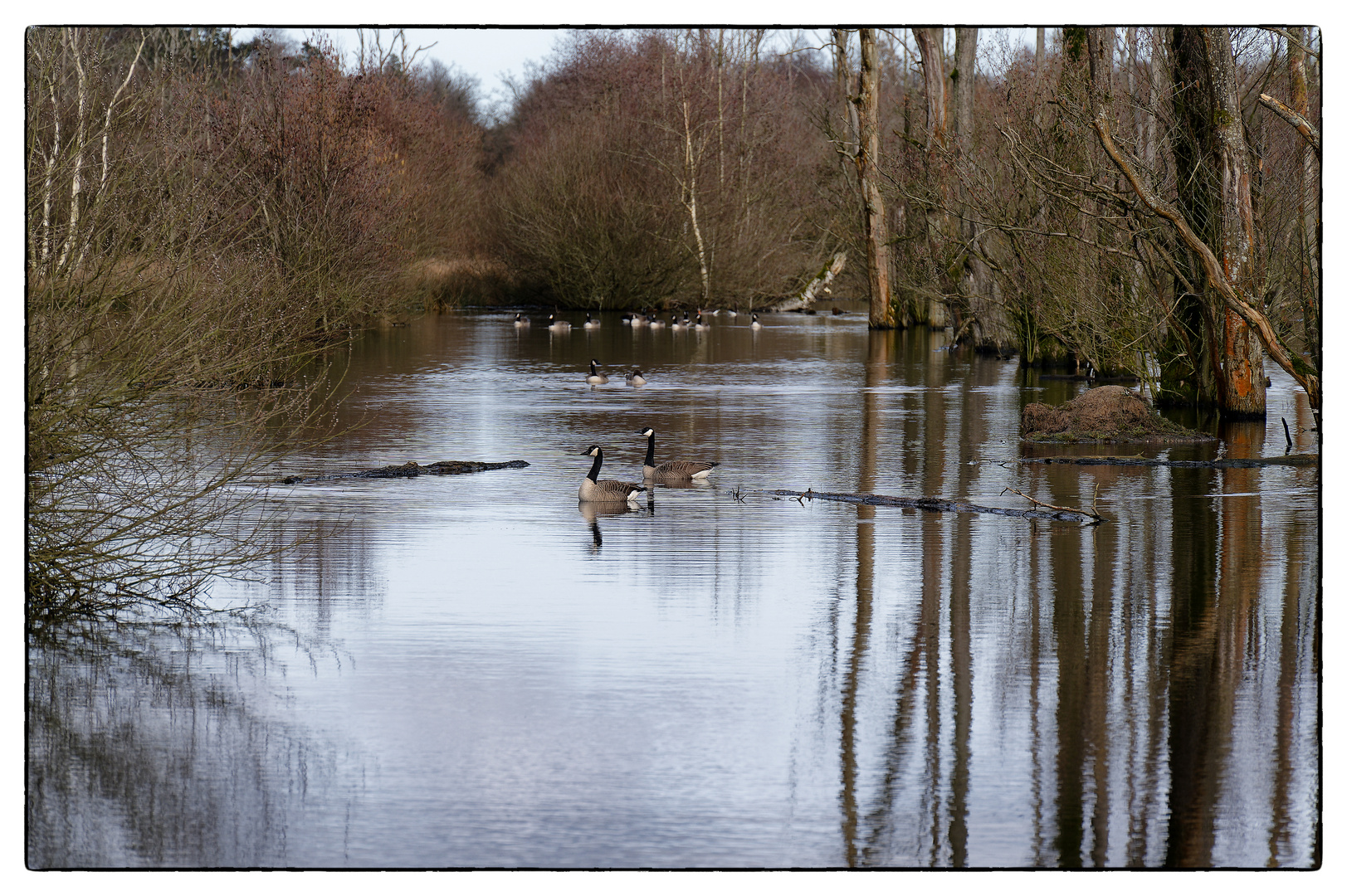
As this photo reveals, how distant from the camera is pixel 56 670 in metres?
8.08

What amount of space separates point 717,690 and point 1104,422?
38.1 feet

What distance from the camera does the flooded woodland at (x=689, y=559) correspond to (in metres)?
6.18

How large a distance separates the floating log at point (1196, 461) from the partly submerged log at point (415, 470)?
498 centimetres

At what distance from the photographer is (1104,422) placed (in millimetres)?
18531

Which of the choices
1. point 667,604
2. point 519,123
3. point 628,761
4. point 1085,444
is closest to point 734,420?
point 1085,444

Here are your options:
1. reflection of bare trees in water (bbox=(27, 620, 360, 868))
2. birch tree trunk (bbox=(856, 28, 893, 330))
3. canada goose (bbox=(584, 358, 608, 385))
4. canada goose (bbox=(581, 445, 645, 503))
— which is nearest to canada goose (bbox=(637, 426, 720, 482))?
canada goose (bbox=(581, 445, 645, 503))

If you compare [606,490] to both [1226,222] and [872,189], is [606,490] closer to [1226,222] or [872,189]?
[1226,222]

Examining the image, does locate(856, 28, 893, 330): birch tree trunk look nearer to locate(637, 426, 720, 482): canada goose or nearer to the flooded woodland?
the flooded woodland

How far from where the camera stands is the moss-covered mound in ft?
59.7

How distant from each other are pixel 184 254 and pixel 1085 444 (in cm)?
1149

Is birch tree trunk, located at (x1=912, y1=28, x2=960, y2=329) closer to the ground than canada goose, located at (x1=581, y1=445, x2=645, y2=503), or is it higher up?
higher up

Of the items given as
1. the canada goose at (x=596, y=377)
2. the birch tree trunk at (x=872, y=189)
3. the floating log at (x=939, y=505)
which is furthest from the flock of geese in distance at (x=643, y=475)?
A: the birch tree trunk at (x=872, y=189)

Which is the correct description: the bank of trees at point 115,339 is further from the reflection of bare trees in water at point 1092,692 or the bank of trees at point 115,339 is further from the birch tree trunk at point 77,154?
the reflection of bare trees in water at point 1092,692

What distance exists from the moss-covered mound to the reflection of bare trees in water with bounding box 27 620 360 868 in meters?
11.3
